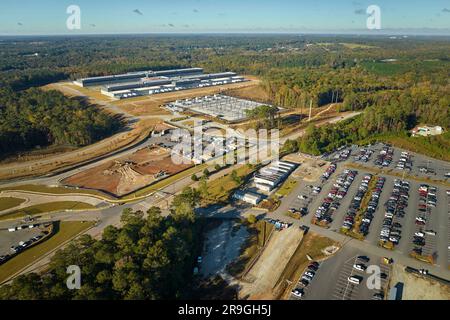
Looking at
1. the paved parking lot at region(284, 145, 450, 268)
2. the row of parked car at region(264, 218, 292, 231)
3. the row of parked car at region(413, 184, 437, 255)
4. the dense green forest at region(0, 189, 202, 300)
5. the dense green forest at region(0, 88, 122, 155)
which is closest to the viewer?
the dense green forest at region(0, 189, 202, 300)

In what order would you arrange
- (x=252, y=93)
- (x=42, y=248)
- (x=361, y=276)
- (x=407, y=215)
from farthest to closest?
(x=252, y=93)
(x=407, y=215)
(x=42, y=248)
(x=361, y=276)

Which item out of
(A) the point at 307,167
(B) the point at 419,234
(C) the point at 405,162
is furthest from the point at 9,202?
(C) the point at 405,162

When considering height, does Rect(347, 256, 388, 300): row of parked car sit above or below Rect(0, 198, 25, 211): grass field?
below

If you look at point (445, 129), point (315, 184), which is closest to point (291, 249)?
point (315, 184)

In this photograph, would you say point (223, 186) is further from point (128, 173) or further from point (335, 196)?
point (128, 173)

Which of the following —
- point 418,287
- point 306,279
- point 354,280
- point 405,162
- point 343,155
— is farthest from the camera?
point 343,155

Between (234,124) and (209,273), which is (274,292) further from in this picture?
(234,124)

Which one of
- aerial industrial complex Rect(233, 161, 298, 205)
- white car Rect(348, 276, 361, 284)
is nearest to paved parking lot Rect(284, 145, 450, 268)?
aerial industrial complex Rect(233, 161, 298, 205)

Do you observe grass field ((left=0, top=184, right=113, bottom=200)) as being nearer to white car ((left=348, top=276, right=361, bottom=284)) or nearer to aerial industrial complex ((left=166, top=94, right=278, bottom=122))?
white car ((left=348, top=276, right=361, bottom=284))
